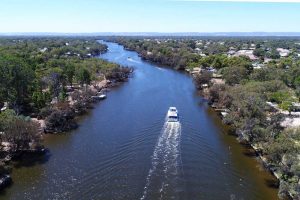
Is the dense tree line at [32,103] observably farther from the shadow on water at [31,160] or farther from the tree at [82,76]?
the shadow on water at [31,160]

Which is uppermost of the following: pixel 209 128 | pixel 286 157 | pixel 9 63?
pixel 9 63

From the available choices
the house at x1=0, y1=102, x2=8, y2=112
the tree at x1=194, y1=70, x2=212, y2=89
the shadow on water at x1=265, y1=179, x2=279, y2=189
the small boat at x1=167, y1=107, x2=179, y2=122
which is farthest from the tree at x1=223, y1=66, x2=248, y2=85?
the house at x1=0, y1=102, x2=8, y2=112

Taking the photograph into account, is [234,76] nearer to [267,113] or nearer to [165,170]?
[267,113]

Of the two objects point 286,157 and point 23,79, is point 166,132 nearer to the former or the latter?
point 286,157

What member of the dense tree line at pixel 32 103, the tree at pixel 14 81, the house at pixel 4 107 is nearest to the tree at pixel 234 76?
the dense tree line at pixel 32 103

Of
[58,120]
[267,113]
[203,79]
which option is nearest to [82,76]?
[58,120]

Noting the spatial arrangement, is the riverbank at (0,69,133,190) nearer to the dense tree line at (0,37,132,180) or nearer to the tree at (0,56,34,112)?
the dense tree line at (0,37,132,180)

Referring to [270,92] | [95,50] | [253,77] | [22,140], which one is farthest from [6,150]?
[95,50]
